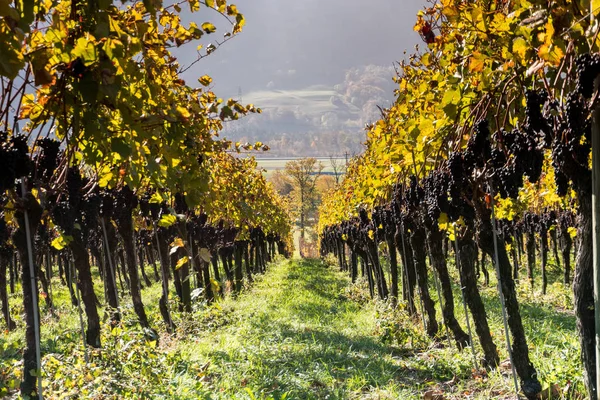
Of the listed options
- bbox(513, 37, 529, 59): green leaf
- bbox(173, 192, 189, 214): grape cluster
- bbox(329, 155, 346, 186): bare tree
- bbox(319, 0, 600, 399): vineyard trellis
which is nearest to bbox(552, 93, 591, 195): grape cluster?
bbox(319, 0, 600, 399): vineyard trellis

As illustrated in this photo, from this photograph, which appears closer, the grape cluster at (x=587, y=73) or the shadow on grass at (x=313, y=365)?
the grape cluster at (x=587, y=73)

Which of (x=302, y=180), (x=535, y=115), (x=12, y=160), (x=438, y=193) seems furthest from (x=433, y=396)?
(x=302, y=180)

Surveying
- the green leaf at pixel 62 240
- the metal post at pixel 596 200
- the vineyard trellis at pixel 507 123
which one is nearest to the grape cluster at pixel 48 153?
the green leaf at pixel 62 240

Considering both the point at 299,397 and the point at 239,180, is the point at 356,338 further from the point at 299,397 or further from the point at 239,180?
the point at 239,180

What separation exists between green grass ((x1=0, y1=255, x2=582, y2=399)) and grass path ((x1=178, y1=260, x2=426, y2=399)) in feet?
0.06

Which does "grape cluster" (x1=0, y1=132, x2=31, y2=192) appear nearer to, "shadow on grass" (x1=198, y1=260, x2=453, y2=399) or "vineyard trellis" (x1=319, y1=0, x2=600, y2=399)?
"vineyard trellis" (x1=319, y1=0, x2=600, y2=399)

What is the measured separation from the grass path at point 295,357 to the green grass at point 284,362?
0.02 meters

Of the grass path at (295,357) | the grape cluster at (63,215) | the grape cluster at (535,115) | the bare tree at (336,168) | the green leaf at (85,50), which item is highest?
the bare tree at (336,168)

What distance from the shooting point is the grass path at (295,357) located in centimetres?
554

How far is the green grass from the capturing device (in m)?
4.92

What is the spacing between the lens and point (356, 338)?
8.89 m

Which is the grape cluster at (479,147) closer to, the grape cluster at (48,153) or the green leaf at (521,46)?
the green leaf at (521,46)

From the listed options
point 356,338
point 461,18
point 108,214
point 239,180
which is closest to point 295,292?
point 239,180

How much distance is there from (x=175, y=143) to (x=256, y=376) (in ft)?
11.6
